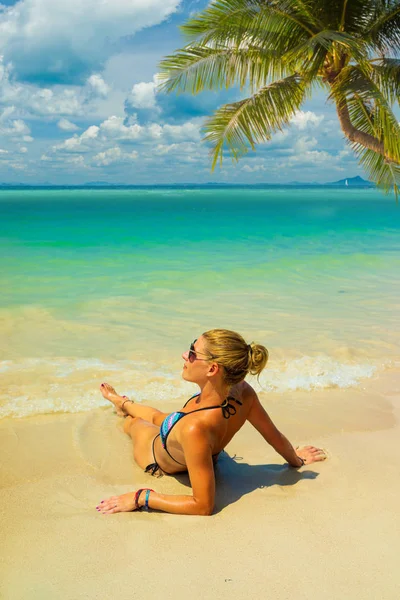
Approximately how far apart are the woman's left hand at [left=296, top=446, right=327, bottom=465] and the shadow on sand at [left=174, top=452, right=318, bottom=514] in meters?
0.14

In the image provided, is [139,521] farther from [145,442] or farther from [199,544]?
[145,442]

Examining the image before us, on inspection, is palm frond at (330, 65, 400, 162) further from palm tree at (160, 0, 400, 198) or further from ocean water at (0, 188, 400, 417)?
ocean water at (0, 188, 400, 417)

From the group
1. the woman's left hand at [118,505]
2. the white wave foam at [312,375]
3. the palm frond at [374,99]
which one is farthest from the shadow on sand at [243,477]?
the palm frond at [374,99]

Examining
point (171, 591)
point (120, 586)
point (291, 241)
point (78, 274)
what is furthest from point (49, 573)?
point (291, 241)

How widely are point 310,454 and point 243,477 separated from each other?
53 cm

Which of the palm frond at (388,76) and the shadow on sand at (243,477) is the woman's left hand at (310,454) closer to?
the shadow on sand at (243,477)

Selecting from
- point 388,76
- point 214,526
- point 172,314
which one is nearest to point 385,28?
point 388,76

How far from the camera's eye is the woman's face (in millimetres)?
3051

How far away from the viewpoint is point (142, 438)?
12.9ft

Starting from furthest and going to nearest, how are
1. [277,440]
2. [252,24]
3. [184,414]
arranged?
[252,24] → [277,440] → [184,414]

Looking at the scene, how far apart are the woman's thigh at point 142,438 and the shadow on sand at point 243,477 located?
265 millimetres

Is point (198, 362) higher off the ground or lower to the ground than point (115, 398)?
higher

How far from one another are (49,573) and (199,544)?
2.44ft

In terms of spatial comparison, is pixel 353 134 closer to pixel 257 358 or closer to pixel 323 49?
pixel 323 49
